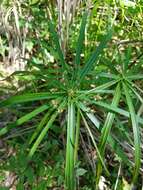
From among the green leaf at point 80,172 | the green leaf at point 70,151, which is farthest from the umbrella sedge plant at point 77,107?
the green leaf at point 80,172

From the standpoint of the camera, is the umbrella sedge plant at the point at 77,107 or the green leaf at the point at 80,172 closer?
the umbrella sedge plant at the point at 77,107

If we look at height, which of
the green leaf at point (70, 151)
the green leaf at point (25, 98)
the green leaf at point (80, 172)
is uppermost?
the green leaf at point (25, 98)

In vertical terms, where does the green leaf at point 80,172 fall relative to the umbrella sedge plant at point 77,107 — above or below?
below

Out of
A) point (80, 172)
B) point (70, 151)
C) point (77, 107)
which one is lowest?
point (80, 172)

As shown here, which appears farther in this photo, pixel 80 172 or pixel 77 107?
pixel 80 172

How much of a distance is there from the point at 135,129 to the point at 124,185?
598 mm

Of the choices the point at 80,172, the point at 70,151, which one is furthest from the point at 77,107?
the point at 80,172

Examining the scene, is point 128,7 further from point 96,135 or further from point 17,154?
point 17,154

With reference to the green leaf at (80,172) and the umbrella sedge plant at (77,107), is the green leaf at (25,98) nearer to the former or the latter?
the umbrella sedge plant at (77,107)

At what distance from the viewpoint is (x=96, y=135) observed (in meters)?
2.12

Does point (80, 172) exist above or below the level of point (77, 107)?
below

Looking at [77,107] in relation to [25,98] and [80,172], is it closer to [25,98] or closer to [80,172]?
[25,98]

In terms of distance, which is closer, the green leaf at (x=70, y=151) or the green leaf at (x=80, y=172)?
the green leaf at (x=70, y=151)

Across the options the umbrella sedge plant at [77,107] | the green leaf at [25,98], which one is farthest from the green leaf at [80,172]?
the green leaf at [25,98]
